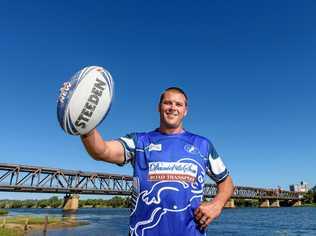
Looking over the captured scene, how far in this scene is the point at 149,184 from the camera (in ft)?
12.8

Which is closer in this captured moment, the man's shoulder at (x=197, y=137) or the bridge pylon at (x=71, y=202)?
the man's shoulder at (x=197, y=137)

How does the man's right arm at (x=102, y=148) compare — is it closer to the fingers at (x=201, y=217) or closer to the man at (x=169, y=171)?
the man at (x=169, y=171)

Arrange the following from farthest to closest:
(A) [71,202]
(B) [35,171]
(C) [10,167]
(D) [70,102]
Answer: (A) [71,202], (B) [35,171], (C) [10,167], (D) [70,102]

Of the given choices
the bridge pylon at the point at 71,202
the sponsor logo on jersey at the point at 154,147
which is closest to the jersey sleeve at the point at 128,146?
the sponsor logo on jersey at the point at 154,147

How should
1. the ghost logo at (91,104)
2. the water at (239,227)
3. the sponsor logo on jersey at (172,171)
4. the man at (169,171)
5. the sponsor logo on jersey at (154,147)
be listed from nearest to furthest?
1. the ghost logo at (91,104)
2. the man at (169,171)
3. the sponsor logo on jersey at (172,171)
4. the sponsor logo on jersey at (154,147)
5. the water at (239,227)

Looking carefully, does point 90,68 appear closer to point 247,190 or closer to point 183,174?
point 183,174

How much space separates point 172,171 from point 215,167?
2.20ft

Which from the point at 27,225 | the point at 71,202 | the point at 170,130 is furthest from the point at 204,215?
the point at 71,202

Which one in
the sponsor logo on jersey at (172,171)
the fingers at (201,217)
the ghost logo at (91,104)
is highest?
the ghost logo at (91,104)

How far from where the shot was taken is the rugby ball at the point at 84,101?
3.69 m

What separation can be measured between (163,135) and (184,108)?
0.43 m

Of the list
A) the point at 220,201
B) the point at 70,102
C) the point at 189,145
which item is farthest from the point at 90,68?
the point at 220,201

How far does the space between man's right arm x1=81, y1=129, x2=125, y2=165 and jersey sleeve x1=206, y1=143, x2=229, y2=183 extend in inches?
40.7

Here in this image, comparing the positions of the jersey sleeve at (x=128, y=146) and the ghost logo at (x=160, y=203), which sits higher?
the jersey sleeve at (x=128, y=146)
